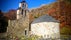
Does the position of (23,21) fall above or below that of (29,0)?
below

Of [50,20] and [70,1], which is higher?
[70,1]

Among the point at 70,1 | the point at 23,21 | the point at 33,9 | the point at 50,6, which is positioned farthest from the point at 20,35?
the point at 70,1

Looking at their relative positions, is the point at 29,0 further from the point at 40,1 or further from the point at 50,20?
the point at 50,20

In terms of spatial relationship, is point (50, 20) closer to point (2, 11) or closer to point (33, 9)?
point (33, 9)

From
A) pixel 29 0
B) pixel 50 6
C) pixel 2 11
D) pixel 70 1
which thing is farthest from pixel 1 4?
pixel 70 1

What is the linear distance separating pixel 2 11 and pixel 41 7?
2.54ft

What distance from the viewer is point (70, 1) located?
4.04 meters

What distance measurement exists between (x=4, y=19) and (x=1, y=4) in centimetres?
32

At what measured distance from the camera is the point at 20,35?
383 centimetres

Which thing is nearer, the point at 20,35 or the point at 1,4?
the point at 20,35

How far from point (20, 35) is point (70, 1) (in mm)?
1175

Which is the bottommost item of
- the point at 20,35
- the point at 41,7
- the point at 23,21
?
the point at 20,35

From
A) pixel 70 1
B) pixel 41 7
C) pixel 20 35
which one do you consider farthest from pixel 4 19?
pixel 70 1

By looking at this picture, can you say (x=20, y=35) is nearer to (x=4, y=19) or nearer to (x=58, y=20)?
(x=4, y=19)
